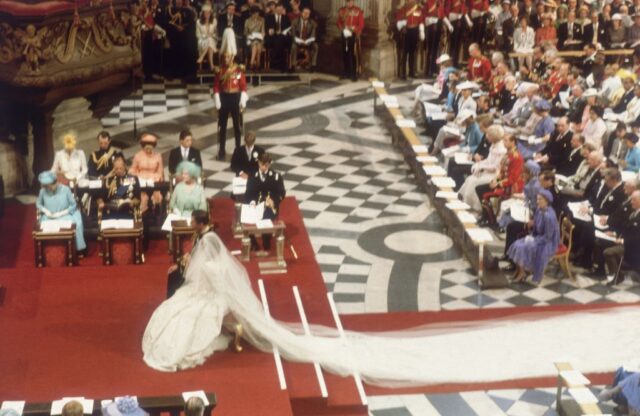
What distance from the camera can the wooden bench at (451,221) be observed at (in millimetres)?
13180

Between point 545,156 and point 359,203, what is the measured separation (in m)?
2.69

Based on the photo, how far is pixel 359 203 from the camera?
53.1ft

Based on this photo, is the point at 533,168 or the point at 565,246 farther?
the point at 533,168

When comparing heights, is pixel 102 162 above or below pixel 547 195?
above

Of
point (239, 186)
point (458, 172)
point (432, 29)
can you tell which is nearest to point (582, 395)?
point (239, 186)

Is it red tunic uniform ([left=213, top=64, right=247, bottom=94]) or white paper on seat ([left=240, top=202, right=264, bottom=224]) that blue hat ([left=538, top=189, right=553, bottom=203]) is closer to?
white paper on seat ([left=240, top=202, right=264, bottom=224])

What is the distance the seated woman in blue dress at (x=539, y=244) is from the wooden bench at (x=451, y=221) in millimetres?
287

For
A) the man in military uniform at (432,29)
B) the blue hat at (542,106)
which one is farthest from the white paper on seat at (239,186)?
the man in military uniform at (432,29)

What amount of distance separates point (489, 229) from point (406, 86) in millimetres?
8439

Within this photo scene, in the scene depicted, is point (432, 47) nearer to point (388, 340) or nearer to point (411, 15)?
point (411, 15)

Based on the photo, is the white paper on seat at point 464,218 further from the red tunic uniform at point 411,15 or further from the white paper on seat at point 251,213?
the red tunic uniform at point 411,15

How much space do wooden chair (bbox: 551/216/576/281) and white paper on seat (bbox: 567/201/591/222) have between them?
0.45ft

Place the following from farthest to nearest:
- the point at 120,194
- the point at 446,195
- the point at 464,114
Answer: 1. the point at 464,114
2. the point at 446,195
3. the point at 120,194

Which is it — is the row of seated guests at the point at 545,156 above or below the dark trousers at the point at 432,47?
below
